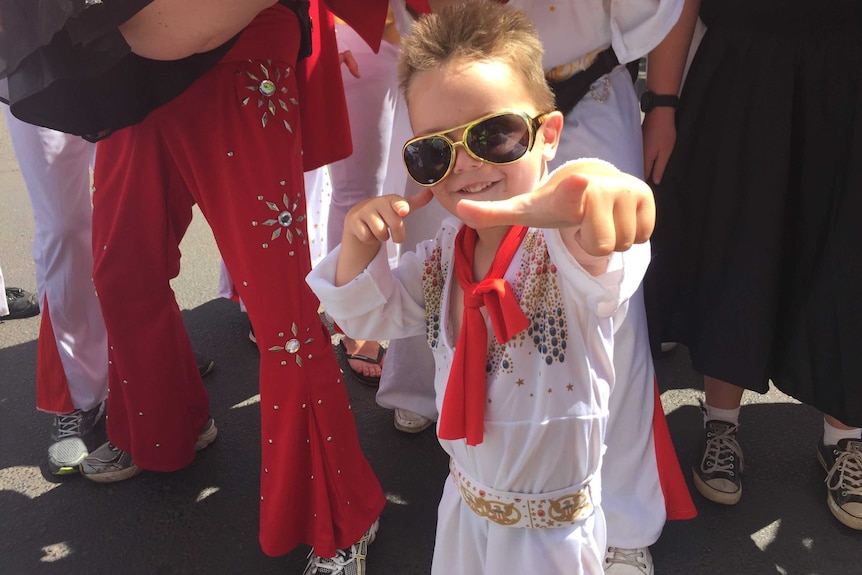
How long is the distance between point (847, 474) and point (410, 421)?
4.03ft

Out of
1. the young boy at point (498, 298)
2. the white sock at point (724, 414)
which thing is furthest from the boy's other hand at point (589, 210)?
the white sock at point (724, 414)

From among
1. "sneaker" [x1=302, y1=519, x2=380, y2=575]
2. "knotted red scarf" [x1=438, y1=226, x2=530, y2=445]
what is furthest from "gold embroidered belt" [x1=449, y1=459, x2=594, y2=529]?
"sneaker" [x1=302, y1=519, x2=380, y2=575]

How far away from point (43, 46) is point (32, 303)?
240 cm

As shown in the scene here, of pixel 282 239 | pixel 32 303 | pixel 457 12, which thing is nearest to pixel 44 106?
pixel 282 239

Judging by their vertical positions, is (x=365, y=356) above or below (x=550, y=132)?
below

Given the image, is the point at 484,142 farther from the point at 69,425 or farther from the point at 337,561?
the point at 69,425

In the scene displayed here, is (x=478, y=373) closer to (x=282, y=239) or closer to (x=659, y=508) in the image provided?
(x=282, y=239)

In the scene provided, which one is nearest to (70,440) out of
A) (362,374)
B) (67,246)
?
(67,246)

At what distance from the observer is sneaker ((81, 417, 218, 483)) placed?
2059 mm

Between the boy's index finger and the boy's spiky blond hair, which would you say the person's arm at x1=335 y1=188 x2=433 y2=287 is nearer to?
the boy's index finger

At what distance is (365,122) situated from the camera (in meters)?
2.30

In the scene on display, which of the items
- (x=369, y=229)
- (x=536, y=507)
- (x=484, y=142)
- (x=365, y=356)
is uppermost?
(x=484, y=142)

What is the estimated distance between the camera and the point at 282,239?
1.46 metres

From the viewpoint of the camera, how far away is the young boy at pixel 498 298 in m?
→ 1.01
